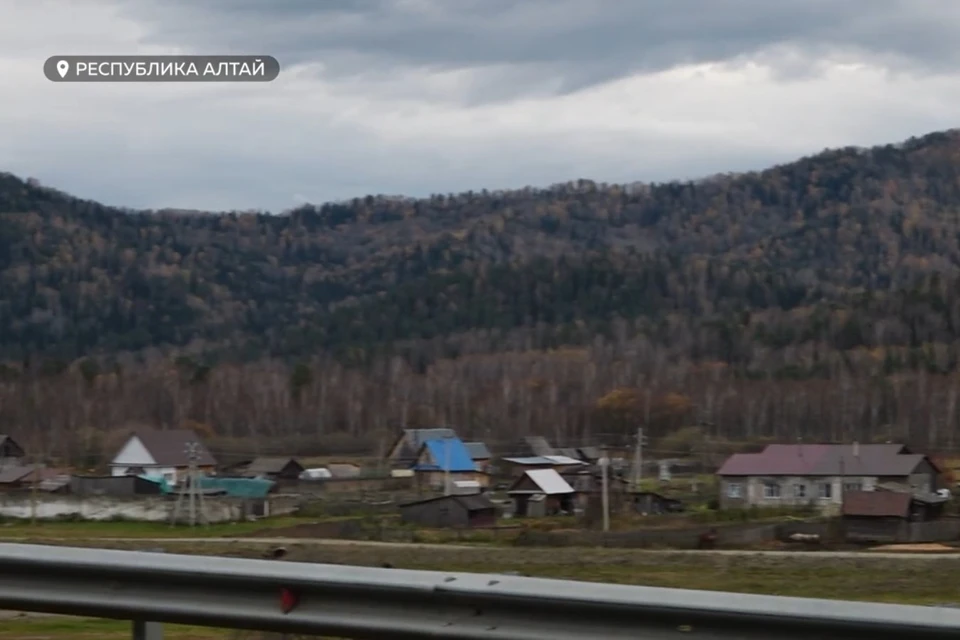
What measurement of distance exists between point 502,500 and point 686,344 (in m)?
78.3

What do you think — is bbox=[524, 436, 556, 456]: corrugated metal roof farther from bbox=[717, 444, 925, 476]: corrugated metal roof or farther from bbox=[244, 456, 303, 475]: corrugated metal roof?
bbox=[717, 444, 925, 476]: corrugated metal roof

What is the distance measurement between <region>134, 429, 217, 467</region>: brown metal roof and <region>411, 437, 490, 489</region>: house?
29.9 ft

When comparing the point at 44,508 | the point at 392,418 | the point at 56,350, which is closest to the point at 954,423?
the point at 392,418

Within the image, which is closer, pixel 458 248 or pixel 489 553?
pixel 489 553

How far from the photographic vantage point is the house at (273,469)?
55.6m

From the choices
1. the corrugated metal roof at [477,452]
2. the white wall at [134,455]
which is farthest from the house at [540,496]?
the white wall at [134,455]

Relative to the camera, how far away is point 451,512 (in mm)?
33844

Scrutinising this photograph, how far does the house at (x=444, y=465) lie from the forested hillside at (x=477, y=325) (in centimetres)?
2738

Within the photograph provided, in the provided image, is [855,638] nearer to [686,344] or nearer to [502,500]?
[502,500]

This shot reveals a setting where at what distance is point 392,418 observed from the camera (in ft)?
291

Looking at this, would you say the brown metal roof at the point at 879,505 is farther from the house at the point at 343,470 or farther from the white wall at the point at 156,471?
the white wall at the point at 156,471

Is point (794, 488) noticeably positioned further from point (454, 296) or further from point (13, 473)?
point (454, 296)

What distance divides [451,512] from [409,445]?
28501mm

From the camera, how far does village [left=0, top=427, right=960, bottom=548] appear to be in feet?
91.7
